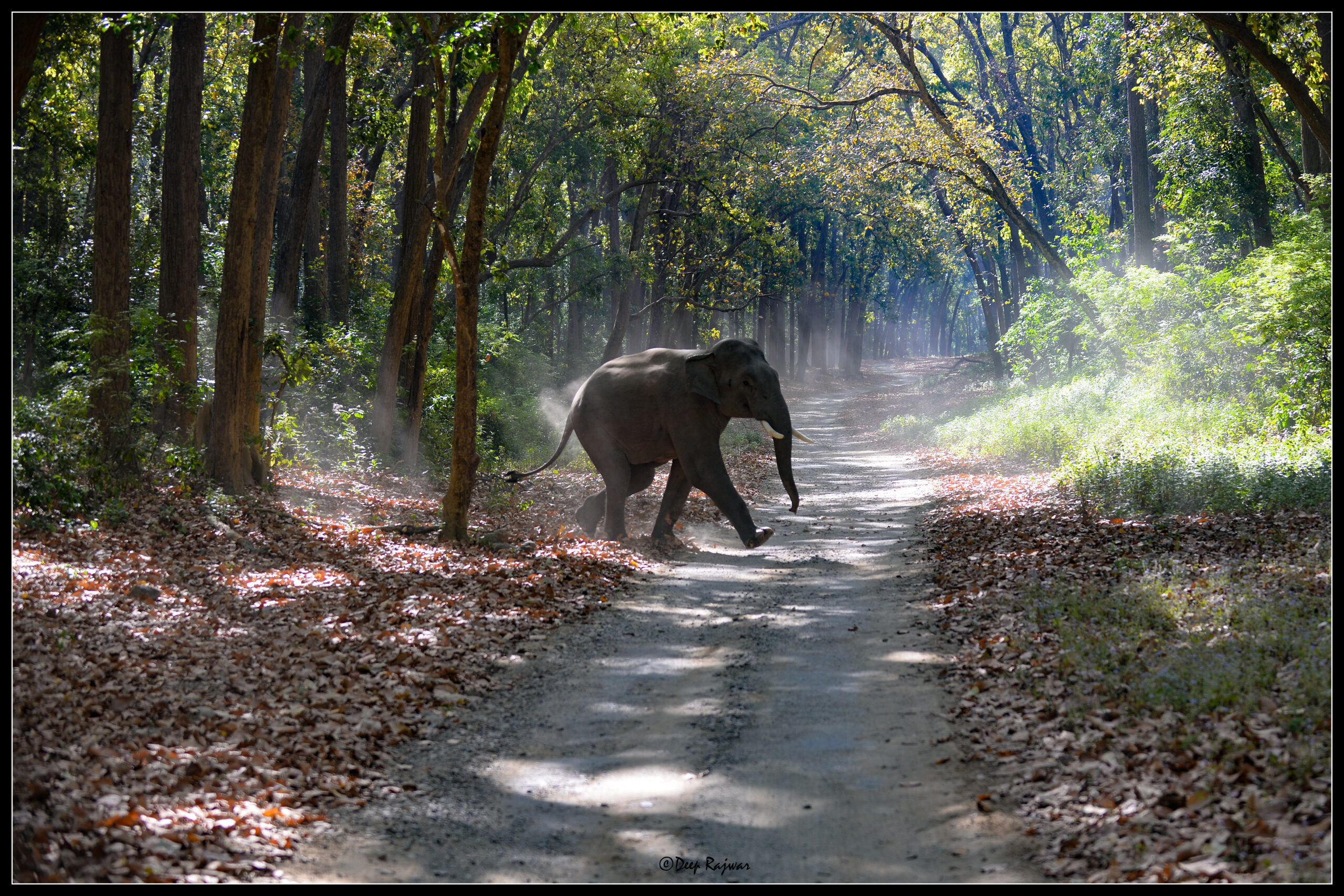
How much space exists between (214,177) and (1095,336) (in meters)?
23.1

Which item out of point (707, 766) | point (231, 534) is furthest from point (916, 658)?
point (231, 534)

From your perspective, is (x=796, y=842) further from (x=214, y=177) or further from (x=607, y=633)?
(x=214, y=177)

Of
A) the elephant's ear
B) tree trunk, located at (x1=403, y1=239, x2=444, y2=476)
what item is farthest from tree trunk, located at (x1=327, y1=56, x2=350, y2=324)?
the elephant's ear

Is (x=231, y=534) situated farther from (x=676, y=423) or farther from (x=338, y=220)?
(x=338, y=220)

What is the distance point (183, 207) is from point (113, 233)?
103 cm

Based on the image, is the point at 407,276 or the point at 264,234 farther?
the point at 407,276

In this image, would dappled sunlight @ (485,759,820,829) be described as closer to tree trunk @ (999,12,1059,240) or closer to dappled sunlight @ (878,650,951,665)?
dappled sunlight @ (878,650,951,665)

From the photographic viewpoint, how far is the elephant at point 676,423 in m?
11.9

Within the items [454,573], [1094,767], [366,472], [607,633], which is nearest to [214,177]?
[366,472]

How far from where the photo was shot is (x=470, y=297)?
36.7 feet

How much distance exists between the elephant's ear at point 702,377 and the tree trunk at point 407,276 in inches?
239

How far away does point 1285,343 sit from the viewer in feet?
50.0

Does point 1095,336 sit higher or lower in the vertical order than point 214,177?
lower

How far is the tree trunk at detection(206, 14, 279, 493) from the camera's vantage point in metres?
11.9
